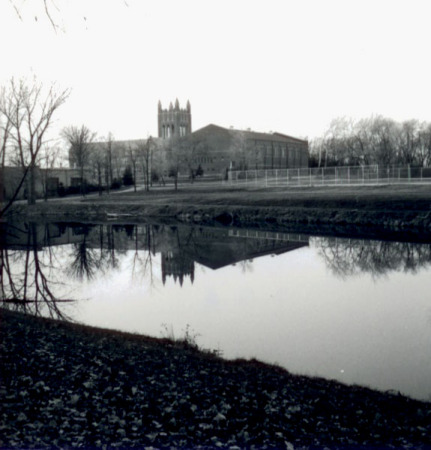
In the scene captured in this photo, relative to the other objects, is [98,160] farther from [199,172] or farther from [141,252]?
[141,252]

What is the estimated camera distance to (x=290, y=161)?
109 metres

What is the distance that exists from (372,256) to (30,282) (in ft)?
48.4

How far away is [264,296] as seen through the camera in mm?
16000

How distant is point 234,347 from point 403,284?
8.37 meters

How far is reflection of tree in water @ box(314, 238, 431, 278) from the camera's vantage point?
790 inches

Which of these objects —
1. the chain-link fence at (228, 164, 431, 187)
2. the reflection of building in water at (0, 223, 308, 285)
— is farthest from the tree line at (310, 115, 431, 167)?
the reflection of building in water at (0, 223, 308, 285)

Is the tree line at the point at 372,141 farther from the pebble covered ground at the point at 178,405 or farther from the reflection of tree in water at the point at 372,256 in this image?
the pebble covered ground at the point at 178,405

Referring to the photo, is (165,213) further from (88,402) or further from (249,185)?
(88,402)

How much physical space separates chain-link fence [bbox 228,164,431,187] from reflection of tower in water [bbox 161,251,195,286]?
27.8 m

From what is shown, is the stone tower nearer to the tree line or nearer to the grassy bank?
the tree line

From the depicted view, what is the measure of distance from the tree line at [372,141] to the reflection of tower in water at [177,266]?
59387 millimetres

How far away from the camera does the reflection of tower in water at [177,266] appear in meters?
19.9

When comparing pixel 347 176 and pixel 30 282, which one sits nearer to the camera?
pixel 30 282

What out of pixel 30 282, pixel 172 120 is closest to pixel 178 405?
pixel 30 282
